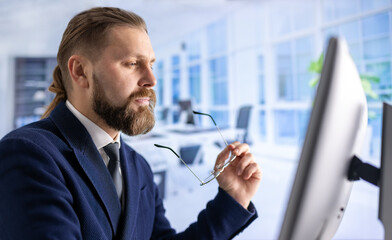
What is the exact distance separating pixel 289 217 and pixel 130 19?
0.84 metres

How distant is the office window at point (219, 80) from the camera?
7836mm

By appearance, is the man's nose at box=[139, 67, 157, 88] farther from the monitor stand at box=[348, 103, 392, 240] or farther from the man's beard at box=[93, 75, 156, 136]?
the monitor stand at box=[348, 103, 392, 240]

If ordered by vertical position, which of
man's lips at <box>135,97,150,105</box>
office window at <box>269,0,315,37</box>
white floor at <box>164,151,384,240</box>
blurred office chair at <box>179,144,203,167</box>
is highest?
office window at <box>269,0,315,37</box>

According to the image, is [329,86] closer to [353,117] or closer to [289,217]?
[353,117]

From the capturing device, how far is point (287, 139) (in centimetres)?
655

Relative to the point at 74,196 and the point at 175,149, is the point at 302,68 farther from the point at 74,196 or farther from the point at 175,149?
the point at 74,196

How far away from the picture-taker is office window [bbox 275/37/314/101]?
19.2ft

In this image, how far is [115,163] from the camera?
35.3 inches

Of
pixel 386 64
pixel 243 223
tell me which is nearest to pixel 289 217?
pixel 243 223

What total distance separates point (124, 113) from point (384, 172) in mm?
737

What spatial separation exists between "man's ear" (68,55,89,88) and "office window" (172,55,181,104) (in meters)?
9.35

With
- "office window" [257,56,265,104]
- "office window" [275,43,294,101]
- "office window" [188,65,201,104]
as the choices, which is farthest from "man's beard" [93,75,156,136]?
"office window" [188,65,201,104]

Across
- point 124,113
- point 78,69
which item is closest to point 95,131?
point 124,113

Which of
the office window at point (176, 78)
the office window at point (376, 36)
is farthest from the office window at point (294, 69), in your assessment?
the office window at point (176, 78)
